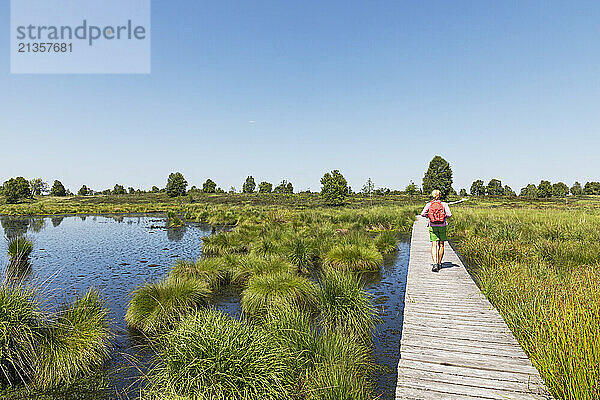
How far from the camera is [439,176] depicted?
7306cm

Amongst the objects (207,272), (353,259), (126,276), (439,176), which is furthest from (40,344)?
(439,176)

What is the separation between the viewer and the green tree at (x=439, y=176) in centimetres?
7269

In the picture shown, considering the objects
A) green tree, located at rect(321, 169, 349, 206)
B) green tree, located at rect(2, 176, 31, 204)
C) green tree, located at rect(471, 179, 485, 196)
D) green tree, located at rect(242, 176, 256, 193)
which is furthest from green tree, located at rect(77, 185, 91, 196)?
green tree, located at rect(471, 179, 485, 196)

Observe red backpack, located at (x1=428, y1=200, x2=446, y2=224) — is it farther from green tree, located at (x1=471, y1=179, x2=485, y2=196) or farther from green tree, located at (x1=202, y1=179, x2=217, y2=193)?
green tree, located at (x1=471, y1=179, x2=485, y2=196)

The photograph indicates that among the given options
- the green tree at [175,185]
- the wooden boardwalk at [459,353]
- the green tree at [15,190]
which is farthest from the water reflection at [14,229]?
the green tree at [175,185]

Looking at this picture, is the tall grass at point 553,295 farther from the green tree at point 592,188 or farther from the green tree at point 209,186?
the green tree at point 592,188

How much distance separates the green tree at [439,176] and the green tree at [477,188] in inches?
1288

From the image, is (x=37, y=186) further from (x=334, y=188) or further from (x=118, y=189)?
(x=334, y=188)

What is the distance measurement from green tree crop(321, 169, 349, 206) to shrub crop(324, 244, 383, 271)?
34.9 meters

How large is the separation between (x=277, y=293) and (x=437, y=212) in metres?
4.57

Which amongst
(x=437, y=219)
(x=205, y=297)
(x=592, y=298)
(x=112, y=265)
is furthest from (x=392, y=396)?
(x=112, y=265)

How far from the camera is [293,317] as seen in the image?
4.83m

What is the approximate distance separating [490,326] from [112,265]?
1385cm

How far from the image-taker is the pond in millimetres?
5440
